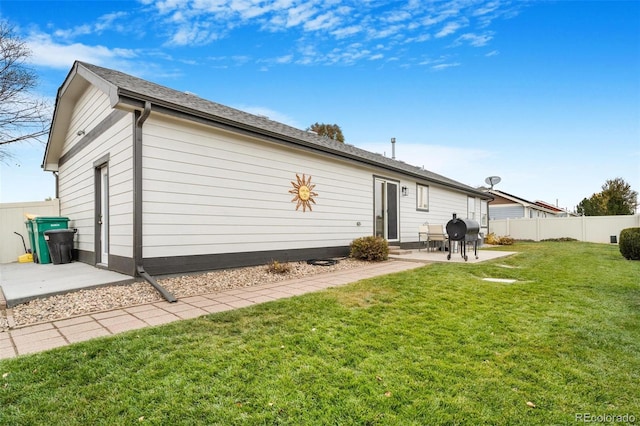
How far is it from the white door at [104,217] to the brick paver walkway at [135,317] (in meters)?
3.13

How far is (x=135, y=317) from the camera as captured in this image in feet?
11.8

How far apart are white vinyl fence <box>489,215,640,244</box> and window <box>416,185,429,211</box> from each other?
36.8 feet

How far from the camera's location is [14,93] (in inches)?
461

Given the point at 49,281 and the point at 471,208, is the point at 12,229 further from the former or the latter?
the point at 471,208

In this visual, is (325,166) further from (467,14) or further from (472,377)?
(472,377)

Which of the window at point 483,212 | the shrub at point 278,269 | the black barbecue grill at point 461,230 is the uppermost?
the window at point 483,212

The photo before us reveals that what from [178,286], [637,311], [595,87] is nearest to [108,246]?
[178,286]

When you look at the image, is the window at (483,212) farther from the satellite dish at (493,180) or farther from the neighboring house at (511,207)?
the neighboring house at (511,207)

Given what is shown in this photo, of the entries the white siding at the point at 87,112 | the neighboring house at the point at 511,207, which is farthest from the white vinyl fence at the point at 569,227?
the white siding at the point at 87,112

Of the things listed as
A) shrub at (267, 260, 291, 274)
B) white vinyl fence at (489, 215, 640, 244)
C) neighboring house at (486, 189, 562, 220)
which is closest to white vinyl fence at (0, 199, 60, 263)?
shrub at (267, 260, 291, 274)

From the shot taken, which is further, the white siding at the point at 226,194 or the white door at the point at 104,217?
the white door at the point at 104,217

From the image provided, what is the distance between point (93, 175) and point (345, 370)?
719 cm

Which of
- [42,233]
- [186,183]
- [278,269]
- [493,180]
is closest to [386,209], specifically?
[278,269]

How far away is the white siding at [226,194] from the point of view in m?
5.41
